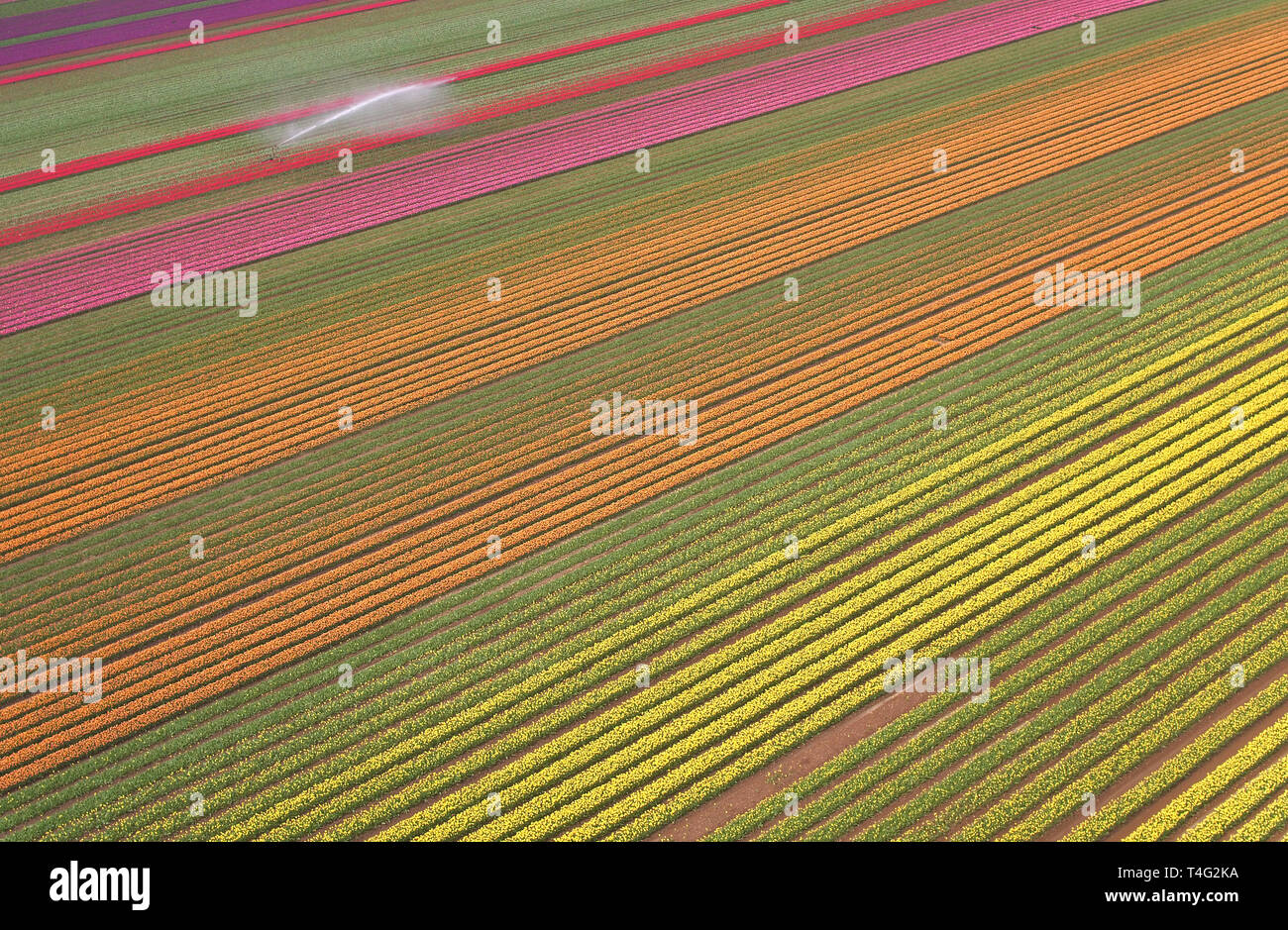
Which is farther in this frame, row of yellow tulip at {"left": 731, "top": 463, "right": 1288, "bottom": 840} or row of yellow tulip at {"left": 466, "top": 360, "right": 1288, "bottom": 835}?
row of yellow tulip at {"left": 466, "top": 360, "right": 1288, "bottom": 835}

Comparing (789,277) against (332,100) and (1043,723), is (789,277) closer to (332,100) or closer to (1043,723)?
(1043,723)

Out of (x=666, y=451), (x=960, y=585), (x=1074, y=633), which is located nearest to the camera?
(x=1074, y=633)

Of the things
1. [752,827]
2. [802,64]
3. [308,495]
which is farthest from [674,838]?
[802,64]

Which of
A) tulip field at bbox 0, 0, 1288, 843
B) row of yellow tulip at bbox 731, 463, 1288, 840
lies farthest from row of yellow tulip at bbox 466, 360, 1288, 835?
row of yellow tulip at bbox 731, 463, 1288, 840

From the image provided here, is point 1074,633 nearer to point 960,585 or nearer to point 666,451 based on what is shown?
point 960,585

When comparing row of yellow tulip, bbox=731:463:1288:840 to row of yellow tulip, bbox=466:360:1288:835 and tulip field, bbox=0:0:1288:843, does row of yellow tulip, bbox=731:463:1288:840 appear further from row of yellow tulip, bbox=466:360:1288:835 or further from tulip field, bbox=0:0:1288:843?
row of yellow tulip, bbox=466:360:1288:835

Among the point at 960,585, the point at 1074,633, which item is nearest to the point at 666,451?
the point at 960,585

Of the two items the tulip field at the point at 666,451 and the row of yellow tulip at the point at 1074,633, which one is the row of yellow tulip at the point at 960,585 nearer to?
the tulip field at the point at 666,451

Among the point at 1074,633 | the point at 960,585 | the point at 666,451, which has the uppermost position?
the point at 666,451
